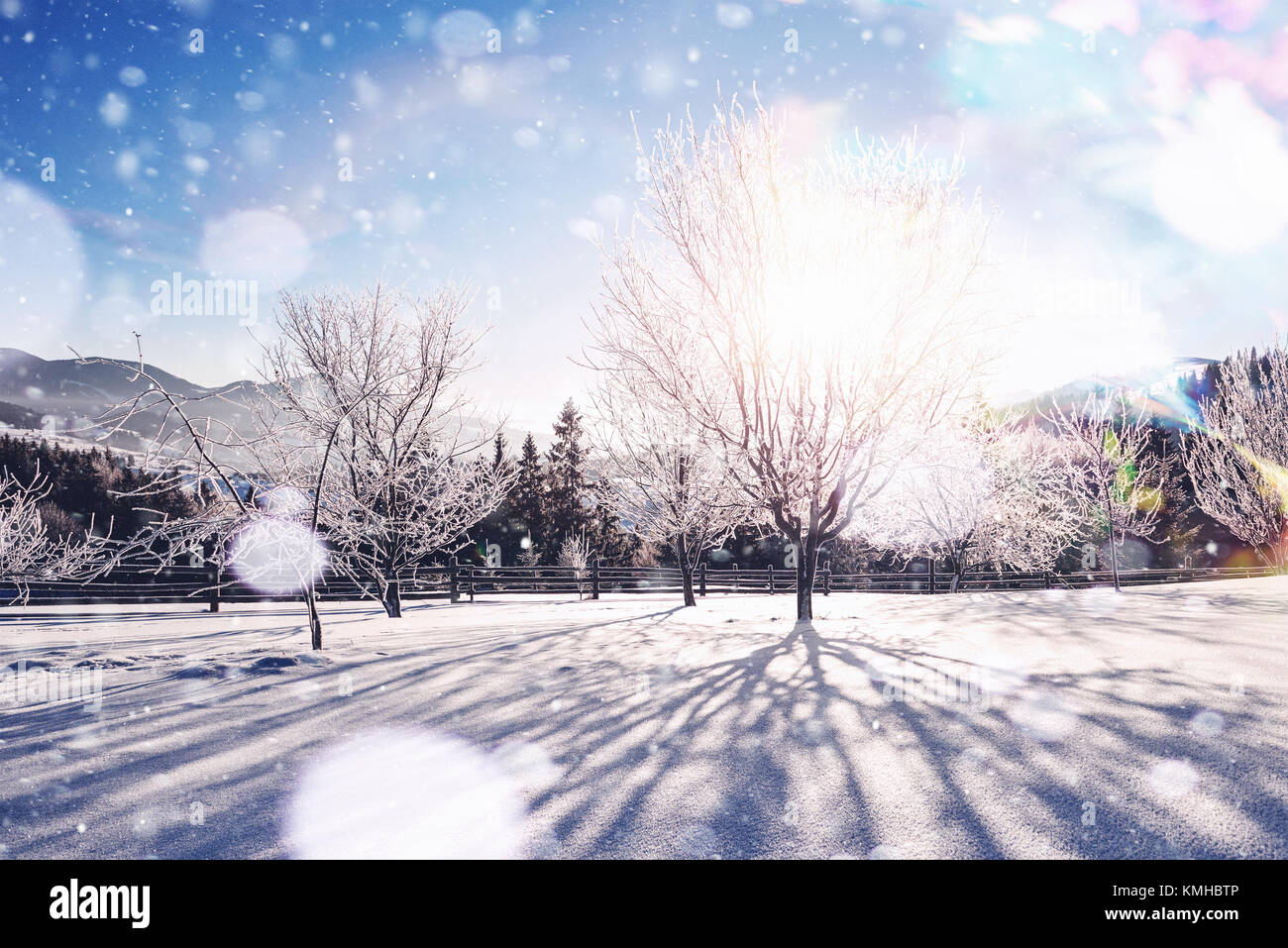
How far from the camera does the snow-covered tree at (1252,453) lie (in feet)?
74.8

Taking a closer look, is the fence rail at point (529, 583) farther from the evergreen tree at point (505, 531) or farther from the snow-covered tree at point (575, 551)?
the evergreen tree at point (505, 531)

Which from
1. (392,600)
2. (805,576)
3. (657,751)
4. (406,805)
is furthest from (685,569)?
(406,805)

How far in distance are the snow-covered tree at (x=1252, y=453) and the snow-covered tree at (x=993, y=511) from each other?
540 cm

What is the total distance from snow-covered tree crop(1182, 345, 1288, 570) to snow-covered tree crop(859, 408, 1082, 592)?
5.40 metres

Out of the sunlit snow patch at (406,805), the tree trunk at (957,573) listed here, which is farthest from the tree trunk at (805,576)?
the tree trunk at (957,573)

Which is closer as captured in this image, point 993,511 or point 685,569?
point 685,569

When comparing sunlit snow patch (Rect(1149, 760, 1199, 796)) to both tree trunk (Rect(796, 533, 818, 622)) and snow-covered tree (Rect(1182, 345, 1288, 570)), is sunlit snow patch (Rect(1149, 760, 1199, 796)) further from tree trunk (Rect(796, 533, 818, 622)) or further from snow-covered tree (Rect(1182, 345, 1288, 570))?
snow-covered tree (Rect(1182, 345, 1288, 570))

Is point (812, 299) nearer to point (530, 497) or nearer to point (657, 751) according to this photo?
point (657, 751)

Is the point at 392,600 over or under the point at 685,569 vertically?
under

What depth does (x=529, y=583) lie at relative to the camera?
25000 millimetres

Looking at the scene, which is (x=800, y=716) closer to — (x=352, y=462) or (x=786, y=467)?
(x=786, y=467)

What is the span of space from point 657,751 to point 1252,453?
30.3m
